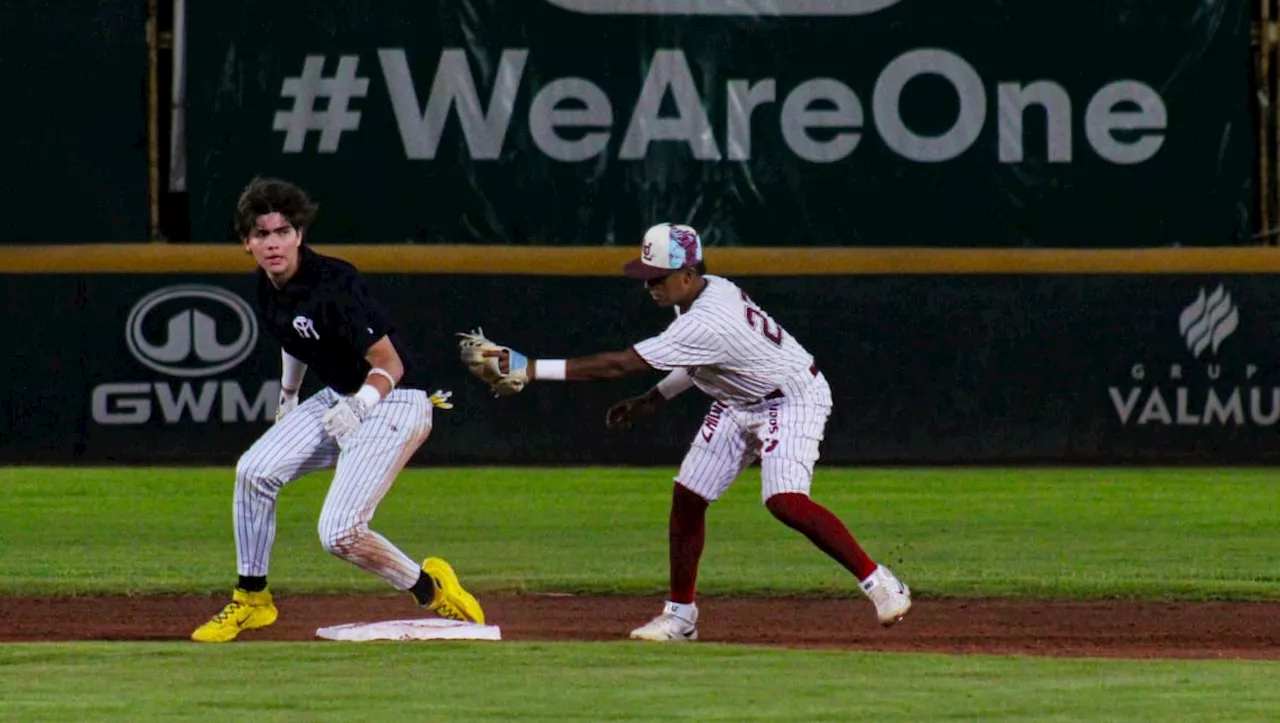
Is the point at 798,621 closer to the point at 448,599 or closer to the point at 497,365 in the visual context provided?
the point at 448,599

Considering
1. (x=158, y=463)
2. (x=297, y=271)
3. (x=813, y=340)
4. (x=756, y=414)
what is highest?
(x=297, y=271)

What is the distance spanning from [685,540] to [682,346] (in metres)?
1.02

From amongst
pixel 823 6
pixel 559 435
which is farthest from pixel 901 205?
pixel 559 435

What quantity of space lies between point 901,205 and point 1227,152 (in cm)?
270

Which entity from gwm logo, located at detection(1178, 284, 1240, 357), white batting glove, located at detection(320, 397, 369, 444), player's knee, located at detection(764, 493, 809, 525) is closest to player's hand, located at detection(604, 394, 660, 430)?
player's knee, located at detection(764, 493, 809, 525)

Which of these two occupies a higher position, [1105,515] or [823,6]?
[823,6]

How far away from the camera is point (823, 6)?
18297mm

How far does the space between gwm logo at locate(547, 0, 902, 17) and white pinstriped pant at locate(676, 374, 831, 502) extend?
31.4 feet

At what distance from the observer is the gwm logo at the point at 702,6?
1816 centimetres

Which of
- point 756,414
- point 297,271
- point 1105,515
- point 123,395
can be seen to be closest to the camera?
point 297,271

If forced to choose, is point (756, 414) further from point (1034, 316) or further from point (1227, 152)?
point (1227, 152)

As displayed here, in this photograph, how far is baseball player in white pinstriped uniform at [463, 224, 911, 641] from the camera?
27.4ft

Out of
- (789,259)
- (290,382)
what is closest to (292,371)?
(290,382)

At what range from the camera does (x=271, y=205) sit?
8125mm
